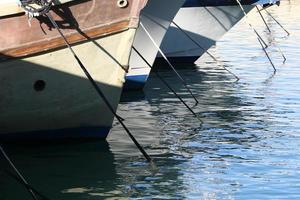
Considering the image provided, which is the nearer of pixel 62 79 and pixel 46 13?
pixel 46 13

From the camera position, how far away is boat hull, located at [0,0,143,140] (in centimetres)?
986

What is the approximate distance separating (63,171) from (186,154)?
191 cm

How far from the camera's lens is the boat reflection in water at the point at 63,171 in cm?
853

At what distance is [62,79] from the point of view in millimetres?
10125

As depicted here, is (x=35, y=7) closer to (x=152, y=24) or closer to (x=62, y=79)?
(x=62, y=79)

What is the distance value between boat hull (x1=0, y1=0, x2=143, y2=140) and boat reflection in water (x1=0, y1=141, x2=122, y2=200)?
0.31 metres

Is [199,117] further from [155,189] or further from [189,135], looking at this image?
[155,189]

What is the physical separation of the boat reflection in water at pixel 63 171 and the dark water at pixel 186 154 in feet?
0.04

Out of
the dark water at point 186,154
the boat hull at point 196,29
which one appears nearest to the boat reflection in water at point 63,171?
the dark water at point 186,154

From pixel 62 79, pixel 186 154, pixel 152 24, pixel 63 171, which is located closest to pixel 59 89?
pixel 62 79

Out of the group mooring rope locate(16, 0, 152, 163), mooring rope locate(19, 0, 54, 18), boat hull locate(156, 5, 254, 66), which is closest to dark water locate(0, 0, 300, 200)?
mooring rope locate(16, 0, 152, 163)

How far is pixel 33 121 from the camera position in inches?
407

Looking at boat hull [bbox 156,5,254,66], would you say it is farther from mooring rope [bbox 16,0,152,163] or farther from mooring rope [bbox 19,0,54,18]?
mooring rope [bbox 19,0,54,18]

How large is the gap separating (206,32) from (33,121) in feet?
35.1
